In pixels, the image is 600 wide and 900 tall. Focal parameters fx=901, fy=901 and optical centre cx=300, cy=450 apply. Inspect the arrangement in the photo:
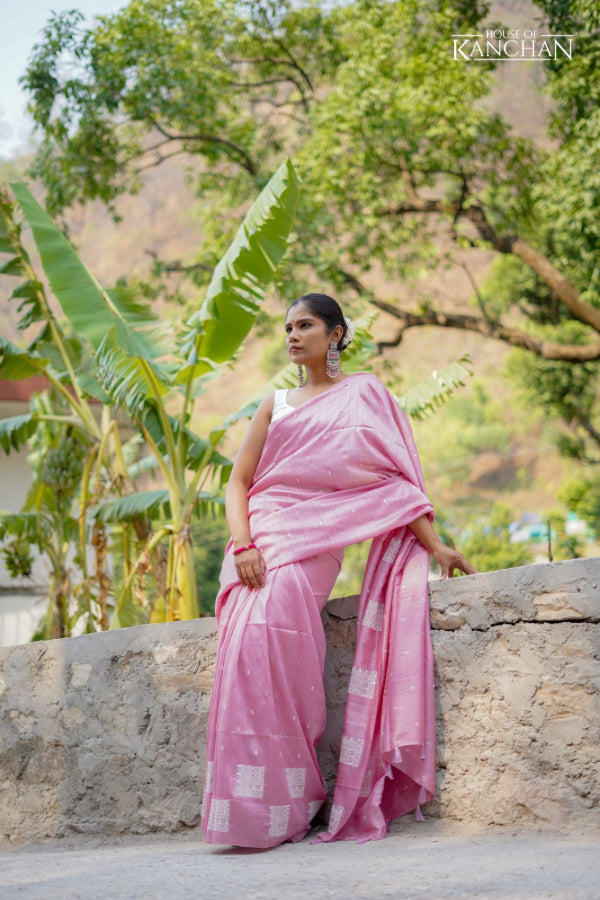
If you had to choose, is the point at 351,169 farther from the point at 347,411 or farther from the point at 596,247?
the point at 347,411

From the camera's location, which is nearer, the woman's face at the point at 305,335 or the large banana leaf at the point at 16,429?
the woman's face at the point at 305,335

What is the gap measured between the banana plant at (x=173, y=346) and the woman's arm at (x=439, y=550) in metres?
2.19

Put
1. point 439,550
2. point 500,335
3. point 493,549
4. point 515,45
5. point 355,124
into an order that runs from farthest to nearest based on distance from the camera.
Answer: point 493,549 → point 500,335 → point 515,45 → point 355,124 → point 439,550

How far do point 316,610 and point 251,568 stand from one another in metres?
0.24

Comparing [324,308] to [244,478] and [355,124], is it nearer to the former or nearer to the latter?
[244,478]

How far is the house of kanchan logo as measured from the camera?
341 inches

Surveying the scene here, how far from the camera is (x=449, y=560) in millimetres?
2723

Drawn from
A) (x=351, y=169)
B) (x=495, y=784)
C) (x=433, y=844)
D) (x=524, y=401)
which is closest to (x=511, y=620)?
(x=495, y=784)

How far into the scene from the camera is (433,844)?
2461 millimetres

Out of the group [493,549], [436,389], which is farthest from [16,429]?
[493,549]

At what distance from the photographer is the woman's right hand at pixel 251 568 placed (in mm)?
2719

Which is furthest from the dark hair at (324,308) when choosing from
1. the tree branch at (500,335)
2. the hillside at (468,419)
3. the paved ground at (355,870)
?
the hillside at (468,419)

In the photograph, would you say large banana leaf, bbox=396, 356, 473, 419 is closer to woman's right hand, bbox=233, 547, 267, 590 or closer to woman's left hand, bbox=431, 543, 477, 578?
woman's left hand, bbox=431, 543, 477, 578

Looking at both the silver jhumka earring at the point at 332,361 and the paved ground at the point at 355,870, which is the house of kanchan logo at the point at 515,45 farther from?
the paved ground at the point at 355,870
